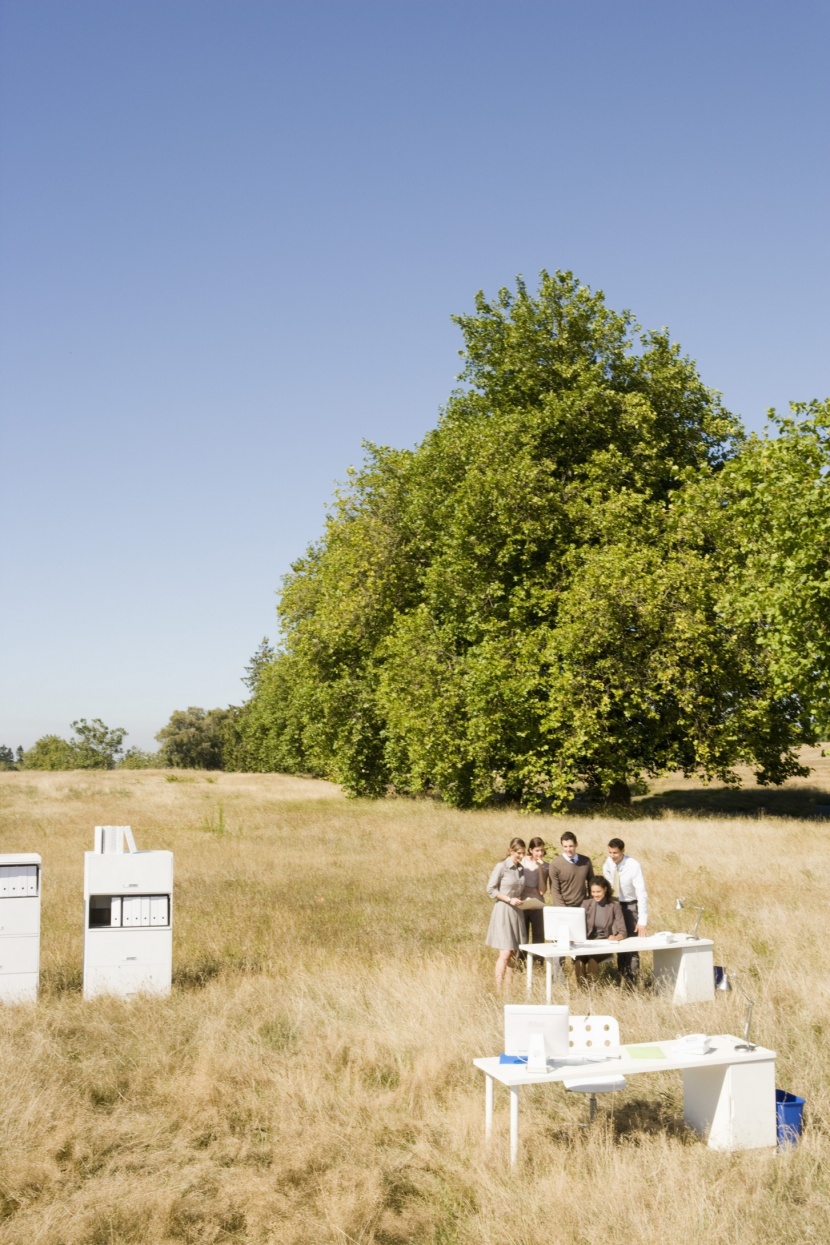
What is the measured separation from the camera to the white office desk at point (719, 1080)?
7957 millimetres

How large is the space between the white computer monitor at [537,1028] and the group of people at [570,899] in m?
4.84

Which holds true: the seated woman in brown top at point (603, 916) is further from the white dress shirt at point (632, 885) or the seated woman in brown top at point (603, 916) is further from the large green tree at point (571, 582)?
the large green tree at point (571, 582)

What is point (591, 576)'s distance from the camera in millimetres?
31688

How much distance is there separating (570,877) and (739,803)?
30.1 m

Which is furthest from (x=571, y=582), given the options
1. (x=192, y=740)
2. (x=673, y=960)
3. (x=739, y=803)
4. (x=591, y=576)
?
(x=192, y=740)

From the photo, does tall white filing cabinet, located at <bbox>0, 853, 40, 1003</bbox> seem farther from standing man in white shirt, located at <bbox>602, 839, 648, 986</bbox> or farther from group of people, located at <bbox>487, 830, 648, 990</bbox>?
standing man in white shirt, located at <bbox>602, 839, 648, 986</bbox>

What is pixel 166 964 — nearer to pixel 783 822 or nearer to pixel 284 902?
pixel 284 902

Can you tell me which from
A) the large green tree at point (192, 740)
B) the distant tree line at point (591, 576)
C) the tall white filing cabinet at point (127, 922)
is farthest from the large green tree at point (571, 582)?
the large green tree at point (192, 740)

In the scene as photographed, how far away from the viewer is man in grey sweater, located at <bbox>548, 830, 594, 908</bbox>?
14.5 m

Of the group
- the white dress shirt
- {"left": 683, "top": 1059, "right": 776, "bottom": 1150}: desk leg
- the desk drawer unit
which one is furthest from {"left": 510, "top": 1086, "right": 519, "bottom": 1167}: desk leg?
the white dress shirt

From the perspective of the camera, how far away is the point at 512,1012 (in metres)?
8.31

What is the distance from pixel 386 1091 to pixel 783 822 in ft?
79.7

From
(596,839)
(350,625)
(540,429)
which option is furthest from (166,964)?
(350,625)

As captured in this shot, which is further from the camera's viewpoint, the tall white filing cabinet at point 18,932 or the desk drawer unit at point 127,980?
the desk drawer unit at point 127,980
